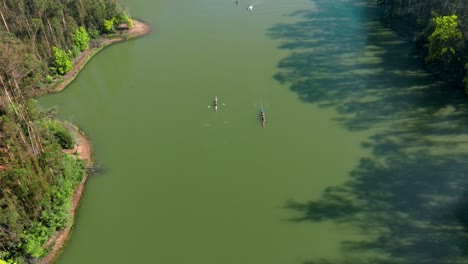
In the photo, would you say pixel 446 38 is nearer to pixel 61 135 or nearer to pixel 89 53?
pixel 61 135

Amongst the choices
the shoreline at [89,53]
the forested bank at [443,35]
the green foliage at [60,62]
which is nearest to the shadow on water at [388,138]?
the forested bank at [443,35]

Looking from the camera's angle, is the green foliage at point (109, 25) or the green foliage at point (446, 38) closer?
the green foliage at point (446, 38)

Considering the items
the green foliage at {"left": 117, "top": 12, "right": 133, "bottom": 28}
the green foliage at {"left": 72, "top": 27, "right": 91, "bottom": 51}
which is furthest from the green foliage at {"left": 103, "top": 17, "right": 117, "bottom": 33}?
the green foliage at {"left": 72, "top": 27, "right": 91, "bottom": 51}

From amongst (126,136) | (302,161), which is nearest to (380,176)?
(302,161)

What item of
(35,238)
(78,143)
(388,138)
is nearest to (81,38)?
(78,143)

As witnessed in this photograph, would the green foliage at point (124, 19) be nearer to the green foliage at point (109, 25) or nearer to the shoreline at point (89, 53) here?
the green foliage at point (109, 25)

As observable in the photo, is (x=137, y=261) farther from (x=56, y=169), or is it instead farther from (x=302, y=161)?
(x=302, y=161)
